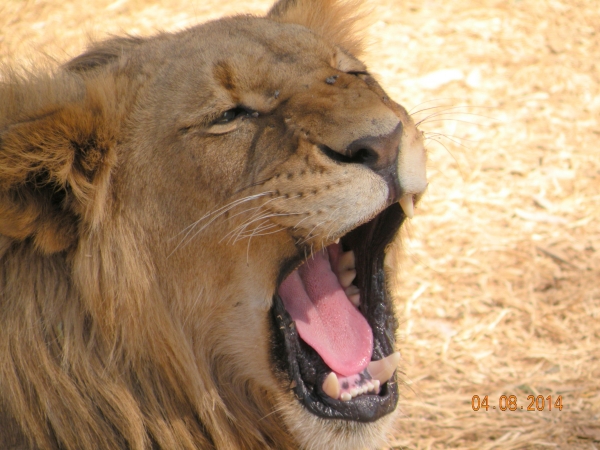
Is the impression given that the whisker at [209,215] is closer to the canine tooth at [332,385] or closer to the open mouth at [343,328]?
the open mouth at [343,328]

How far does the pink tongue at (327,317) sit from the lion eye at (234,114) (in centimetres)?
59

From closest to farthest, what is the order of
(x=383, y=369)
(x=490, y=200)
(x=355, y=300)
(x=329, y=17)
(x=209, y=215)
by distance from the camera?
1. (x=209, y=215)
2. (x=383, y=369)
3. (x=355, y=300)
4. (x=329, y=17)
5. (x=490, y=200)

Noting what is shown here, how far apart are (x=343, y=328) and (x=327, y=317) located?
69mm

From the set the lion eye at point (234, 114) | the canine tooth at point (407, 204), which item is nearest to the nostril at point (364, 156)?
the canine tooth at point (407, 204)

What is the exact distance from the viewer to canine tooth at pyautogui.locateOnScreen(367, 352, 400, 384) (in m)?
2.68

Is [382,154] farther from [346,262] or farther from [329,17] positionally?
[329,17]

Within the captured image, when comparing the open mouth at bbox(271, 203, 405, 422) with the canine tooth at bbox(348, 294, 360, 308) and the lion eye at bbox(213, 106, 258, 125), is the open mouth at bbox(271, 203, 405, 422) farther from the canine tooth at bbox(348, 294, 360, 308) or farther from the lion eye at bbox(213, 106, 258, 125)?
the lion eye at bbox(213, 106, 258, 125)

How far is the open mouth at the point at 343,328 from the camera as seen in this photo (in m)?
2.62

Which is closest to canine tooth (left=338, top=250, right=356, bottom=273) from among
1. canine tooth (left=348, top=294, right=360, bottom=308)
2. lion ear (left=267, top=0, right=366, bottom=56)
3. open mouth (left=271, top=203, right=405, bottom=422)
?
open mouth (left=271, top=203, right=405, bottom=422)

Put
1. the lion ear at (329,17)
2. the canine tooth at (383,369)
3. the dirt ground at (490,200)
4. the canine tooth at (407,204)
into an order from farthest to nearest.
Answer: the dirt ground at (490,200)
the lion ear at (329,17)
the canine tooth at (383,369)
the canine tooth at (407,204)

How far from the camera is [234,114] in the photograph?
2623 millimetres

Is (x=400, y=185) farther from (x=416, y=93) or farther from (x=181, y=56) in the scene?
(x=416, y=93)

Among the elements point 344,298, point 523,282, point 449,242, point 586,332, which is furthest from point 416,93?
point 344,298

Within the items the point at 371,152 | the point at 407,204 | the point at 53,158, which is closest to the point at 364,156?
the point at 371,152
